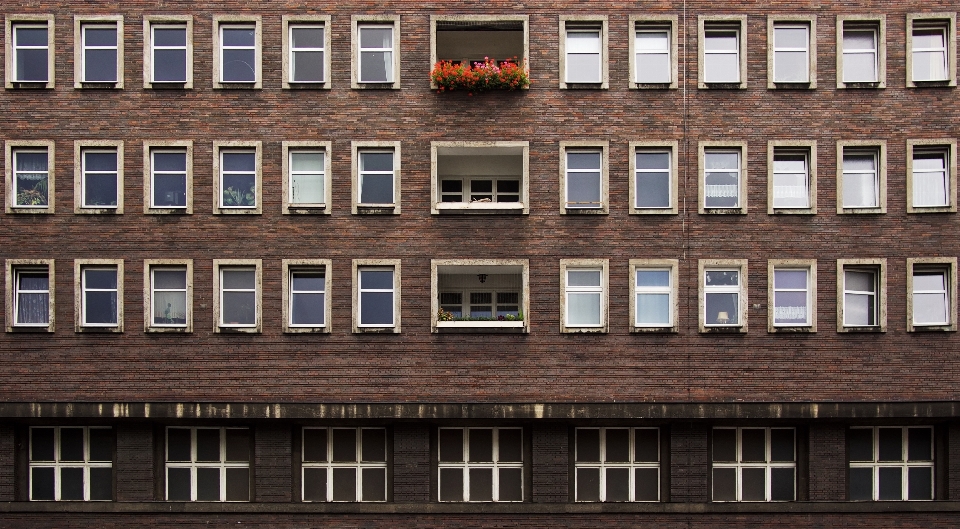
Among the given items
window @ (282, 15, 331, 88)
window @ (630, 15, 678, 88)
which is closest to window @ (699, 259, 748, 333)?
window @ (630, 15, 678, 88)

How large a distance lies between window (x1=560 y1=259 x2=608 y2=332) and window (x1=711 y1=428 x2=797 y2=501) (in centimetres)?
421

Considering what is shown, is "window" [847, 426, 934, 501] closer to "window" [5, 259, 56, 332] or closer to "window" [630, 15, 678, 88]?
"window" [630, 15, 678, 88]

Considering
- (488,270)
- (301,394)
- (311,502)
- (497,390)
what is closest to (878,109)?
(488,270)

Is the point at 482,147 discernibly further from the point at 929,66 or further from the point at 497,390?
the point at 929,66

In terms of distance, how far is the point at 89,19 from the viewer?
62.3 ft

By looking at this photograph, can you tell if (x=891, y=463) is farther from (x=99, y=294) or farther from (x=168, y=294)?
(x=99, y=294)

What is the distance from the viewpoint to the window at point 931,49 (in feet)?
61.8

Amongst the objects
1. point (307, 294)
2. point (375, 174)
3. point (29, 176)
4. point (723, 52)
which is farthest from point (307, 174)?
point (723, 52)

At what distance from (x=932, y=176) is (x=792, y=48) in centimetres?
461

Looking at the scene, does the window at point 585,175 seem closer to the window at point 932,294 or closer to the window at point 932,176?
the window at point 932,176

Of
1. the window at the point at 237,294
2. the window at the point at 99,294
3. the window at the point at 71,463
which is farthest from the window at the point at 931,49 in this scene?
the window at the point at 71,463

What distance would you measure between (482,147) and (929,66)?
11.1 meters

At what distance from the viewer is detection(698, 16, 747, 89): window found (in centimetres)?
1894

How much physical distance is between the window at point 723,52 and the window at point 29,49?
15779 millimetres
